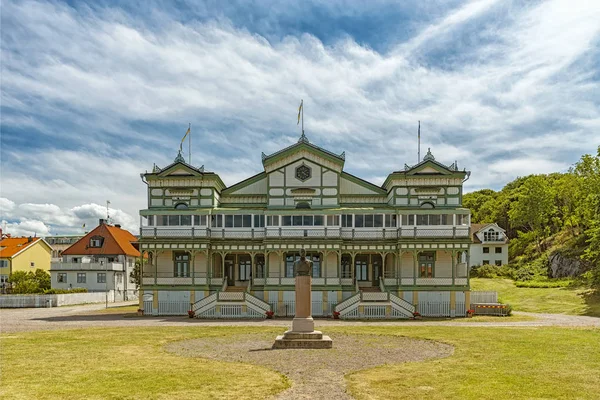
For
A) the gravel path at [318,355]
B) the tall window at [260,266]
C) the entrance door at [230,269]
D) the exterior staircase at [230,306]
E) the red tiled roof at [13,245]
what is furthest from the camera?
the red tiled roof at [13,245]

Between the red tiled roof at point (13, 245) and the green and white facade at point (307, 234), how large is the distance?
4219cm

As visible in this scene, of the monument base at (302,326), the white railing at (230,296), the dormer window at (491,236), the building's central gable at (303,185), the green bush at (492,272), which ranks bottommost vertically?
the green bush at (492,272)

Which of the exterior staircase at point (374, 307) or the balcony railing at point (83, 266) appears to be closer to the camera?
the exterior staircase at point (374, 307)

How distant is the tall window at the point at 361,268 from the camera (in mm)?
48906

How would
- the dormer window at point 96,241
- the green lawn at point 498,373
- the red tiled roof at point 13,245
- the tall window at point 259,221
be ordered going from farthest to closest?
the red tiled roof at point 13,245
the dormer window at point 96,241
the tall window at point 259,221
the green lawn at point 498,373

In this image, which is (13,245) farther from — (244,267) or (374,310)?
(374,310)

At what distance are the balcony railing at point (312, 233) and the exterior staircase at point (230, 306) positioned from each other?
5.93m

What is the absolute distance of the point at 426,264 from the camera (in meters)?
47.0

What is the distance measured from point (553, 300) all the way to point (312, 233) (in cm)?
2468

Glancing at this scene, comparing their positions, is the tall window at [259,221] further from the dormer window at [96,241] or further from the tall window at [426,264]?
the dormer window at [96,241]

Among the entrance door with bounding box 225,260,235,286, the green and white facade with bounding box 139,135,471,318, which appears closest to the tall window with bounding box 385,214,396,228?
the green and white facade with bounding box 139,135,471,318

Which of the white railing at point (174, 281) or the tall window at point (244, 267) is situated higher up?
the tall window at point (244, 267)

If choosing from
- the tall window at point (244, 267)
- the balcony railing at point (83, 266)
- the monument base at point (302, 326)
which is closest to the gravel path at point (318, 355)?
the monument base at point (302, 326)

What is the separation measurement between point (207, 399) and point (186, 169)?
1425 inches
